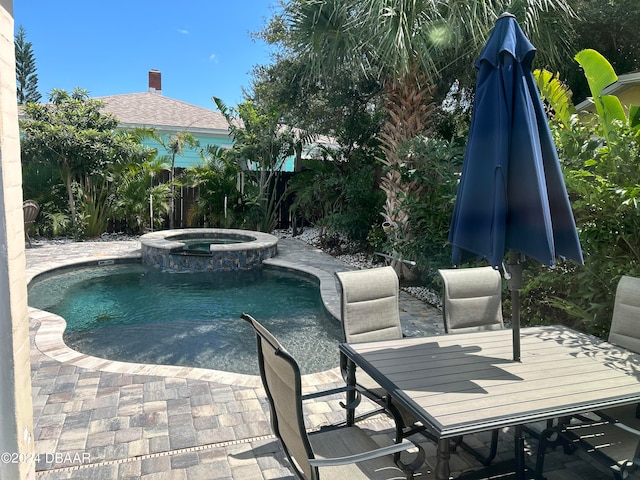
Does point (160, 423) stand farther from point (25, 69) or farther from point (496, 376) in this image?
point (25, 69)

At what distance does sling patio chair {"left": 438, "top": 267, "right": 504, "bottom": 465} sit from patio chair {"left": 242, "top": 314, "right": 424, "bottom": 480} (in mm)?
1542

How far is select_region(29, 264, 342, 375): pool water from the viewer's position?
593cm

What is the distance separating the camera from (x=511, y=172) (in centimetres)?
293


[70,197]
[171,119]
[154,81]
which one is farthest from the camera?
[154,81]

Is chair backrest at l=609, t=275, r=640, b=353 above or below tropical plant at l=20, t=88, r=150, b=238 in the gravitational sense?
below

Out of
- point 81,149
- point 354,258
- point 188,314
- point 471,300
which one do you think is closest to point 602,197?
point 471,300

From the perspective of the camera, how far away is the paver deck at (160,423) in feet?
10.7

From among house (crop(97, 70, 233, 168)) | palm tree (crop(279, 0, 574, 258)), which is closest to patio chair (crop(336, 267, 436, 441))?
palm tree (crop(279, 0, 574, 258))

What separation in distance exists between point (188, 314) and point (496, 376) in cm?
584

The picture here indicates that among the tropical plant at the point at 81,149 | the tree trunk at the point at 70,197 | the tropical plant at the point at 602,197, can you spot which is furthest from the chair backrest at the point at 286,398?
the tree trunk at the point at 70,197

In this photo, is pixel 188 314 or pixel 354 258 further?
pixel 354 258

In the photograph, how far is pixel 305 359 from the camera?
583cm

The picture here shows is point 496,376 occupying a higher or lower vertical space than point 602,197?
lower

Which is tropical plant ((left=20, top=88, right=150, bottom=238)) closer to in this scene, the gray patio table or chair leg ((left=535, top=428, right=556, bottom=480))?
the gray patio table
